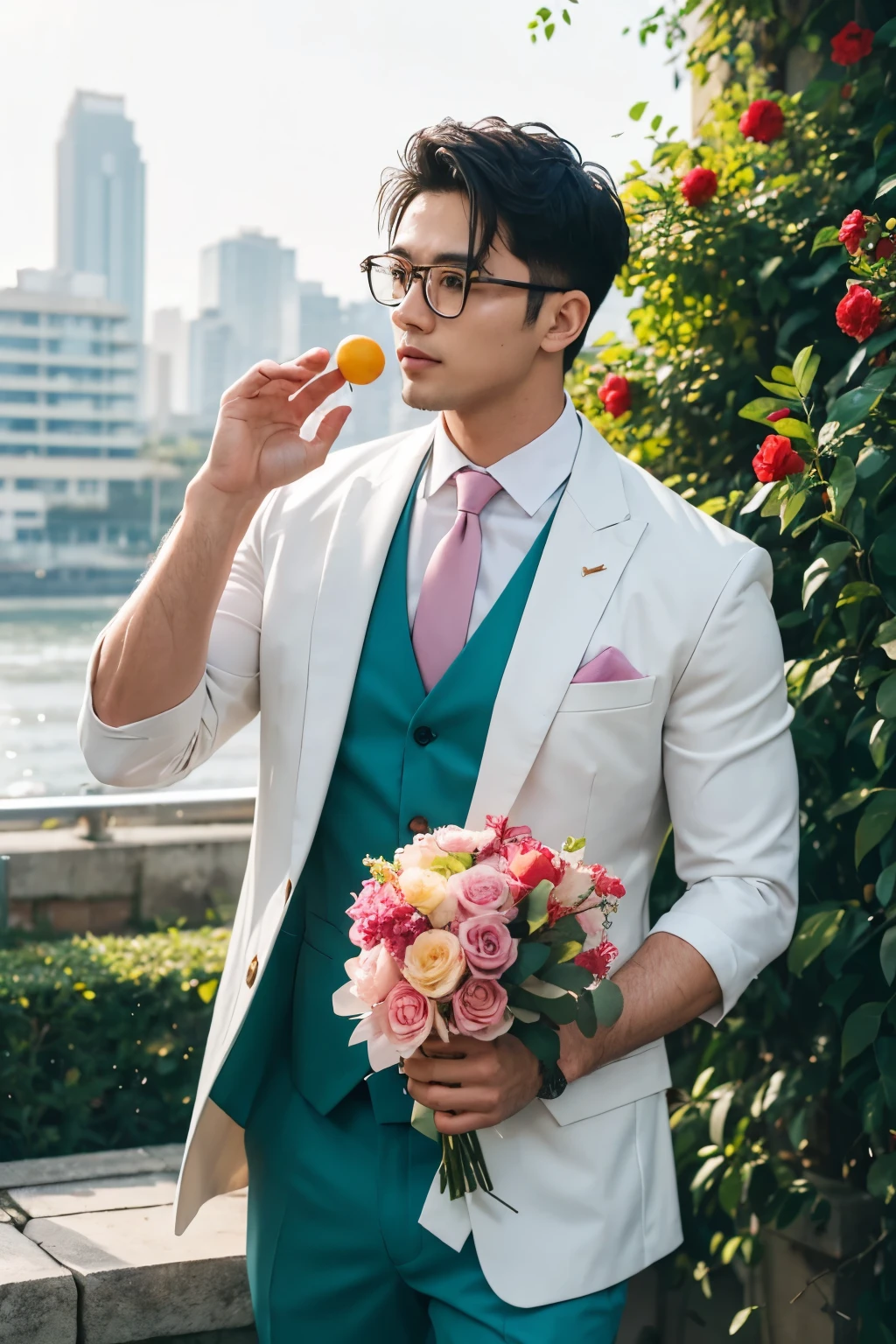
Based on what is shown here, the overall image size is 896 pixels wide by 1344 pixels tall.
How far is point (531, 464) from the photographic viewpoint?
1521 mm

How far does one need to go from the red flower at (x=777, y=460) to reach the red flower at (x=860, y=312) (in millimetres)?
161

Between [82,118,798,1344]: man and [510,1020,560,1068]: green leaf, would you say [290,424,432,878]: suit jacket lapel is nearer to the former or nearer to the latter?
[82,118,798,1344]: man

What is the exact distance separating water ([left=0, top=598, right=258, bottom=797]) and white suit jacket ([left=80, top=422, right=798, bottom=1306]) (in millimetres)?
1301

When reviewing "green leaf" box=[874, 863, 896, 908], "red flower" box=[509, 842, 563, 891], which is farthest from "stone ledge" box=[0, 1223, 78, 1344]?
"green leaf" box=[874, 863, 896, 908]

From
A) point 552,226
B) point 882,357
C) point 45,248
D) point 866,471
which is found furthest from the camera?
point 45,248

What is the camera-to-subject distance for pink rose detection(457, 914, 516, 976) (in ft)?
3.69

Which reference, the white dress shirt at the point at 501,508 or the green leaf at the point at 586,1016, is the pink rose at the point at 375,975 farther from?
the white dress shirt at the point at 501,508

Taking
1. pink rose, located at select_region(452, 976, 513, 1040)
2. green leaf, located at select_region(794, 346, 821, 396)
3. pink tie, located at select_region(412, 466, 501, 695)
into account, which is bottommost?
pink rose, located at select_region(452, 976, 513, 1040)

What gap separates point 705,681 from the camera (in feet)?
4.60

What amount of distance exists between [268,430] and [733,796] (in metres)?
0.62

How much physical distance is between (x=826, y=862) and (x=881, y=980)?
0.67ft

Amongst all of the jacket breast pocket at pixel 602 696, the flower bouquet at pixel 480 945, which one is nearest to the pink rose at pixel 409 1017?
the flower bouquet at pixel 480 945

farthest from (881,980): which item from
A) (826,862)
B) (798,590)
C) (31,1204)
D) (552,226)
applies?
(31,1204)

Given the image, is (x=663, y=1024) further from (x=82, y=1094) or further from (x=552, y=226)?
(x=82, y=1094)
